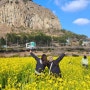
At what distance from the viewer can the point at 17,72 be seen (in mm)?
15734

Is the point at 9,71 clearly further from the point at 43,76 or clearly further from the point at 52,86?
the point at 52,86

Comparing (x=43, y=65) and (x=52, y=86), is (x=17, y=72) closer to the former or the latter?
(x=43, y=65)

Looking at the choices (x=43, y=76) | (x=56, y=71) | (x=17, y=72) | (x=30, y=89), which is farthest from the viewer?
(x=17, y=72)

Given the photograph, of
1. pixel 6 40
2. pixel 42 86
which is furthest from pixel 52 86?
pixel 6 40

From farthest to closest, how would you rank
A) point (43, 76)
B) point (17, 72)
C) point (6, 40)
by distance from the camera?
point (6, 40) < point (17, 72) < point (43, 76)

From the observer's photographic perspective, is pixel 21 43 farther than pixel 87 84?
Yes

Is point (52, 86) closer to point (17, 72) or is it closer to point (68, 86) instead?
point (68, 86)

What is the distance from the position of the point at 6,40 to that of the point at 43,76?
486 ft

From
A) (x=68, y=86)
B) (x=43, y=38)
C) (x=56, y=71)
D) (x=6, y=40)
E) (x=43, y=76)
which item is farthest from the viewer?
(x=43, y=38)

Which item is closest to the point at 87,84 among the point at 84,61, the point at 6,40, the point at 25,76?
Answer: the point at 25,76

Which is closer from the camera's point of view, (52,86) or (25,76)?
(52,86)

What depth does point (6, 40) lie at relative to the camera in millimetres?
159625

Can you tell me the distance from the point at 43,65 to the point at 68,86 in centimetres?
483

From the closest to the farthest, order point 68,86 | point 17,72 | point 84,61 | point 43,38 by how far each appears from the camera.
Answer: point 68,86 → point 17,72 → point 84,61 → point 43,38
